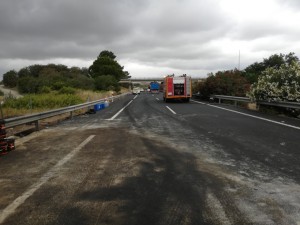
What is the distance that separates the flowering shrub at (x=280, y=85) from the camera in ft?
61.6

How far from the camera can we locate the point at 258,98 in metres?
21.1

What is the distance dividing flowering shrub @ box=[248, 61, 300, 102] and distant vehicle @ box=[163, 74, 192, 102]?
12.8 metres

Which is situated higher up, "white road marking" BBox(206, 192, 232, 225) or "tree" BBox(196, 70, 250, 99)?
"tree" BBox(196, 70, 250, 99)

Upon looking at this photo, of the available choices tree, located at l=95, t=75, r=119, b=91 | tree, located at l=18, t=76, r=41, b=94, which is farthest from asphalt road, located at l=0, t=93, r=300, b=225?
tree, located at l=95, t=75, r=119, b=91

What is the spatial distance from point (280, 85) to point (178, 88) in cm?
1475

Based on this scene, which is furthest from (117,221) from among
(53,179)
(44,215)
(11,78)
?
(11,78)

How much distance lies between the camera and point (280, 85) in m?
20.0

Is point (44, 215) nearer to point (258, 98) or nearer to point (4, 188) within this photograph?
point (4, 188)

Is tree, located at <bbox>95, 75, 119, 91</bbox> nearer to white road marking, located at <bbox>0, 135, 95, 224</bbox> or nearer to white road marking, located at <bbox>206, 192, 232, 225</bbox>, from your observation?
white road marking, located at <bbox>0, 135, 95, 224</bbox>

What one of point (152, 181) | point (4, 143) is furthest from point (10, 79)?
point (152, 181)

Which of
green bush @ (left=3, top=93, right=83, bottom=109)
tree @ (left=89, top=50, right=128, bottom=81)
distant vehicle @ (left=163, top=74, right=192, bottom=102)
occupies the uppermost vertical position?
tree @ (left=89, top=50, right=128, bottom=81)

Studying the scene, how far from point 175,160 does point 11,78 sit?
12044 centimetres

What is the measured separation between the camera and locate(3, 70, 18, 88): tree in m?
115

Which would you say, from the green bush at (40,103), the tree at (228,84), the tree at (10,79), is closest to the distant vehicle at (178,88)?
the tree at (228,84)
